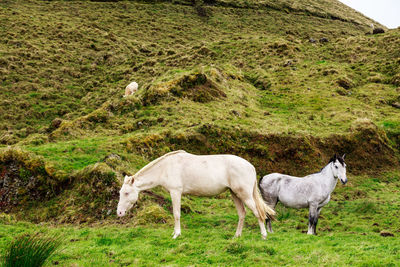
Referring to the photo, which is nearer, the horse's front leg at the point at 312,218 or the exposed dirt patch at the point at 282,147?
the horse's front leg at the point at 312,218

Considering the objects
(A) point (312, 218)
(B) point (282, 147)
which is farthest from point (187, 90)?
(A) point (312, 218)

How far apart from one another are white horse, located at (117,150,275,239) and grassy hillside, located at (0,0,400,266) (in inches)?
36.5

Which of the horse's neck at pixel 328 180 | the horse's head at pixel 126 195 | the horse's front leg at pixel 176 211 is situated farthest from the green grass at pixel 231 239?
the horse's neck at pixel 328 180

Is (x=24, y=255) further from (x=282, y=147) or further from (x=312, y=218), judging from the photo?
(x=282, y=147)

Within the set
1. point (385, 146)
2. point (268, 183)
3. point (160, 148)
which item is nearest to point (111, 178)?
point (160, 148)

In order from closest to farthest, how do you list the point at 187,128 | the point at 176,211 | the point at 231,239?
the point at 231,239 → the point at 176,211 → the point at 187,128

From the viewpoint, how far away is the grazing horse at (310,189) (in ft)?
34.3

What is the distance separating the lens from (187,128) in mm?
18172

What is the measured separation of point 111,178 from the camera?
1188 centimetres

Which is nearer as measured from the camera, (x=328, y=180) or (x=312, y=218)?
(x=312, y=218)

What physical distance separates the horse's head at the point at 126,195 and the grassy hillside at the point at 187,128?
0.83m

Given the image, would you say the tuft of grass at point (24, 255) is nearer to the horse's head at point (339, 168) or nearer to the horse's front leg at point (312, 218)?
the horse's front leg at point (312, 218)

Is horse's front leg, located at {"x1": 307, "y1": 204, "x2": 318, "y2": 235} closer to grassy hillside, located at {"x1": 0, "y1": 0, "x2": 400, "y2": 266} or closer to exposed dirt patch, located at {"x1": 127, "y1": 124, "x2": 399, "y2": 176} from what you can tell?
grassy hillside, located at {"x1": 0, "y1": 0, "x2": 400, "y2": 266}

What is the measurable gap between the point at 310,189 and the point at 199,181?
429 centimetres
